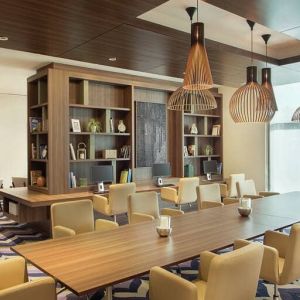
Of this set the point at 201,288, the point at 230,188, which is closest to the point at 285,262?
the point at 201,288

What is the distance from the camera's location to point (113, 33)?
10.8 ft

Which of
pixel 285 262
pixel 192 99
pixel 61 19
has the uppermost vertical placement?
pixel 61 19

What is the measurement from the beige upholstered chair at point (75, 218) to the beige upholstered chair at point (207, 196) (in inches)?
59.6

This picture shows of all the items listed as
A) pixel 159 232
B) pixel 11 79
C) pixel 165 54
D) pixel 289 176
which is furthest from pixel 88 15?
pixel 289 176

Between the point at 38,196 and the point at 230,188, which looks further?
the point at 230,188

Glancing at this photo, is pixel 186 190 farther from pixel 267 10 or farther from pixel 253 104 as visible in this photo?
pixel 267 10

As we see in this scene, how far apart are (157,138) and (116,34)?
3.50 meters

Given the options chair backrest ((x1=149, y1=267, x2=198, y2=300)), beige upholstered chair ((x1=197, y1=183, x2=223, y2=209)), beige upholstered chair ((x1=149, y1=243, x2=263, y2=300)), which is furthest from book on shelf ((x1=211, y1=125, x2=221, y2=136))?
chair backrest ((x1=149, y1=267, x2=198, y2=300))

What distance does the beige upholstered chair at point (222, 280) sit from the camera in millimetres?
1699

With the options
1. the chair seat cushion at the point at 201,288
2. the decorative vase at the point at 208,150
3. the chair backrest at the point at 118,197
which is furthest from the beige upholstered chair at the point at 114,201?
the decorative vase at the point at 208,150

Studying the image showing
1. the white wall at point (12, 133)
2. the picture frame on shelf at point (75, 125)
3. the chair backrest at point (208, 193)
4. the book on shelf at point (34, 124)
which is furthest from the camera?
the white wall at point (12, 133)

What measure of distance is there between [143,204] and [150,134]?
2.80m

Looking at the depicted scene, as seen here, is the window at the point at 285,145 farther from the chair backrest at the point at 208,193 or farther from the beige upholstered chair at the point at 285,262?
the beige upholstered chair at the point at 285,262

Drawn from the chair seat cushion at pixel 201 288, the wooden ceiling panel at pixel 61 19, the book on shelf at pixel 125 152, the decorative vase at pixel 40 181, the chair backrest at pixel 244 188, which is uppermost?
the wooden ceiling panel at pixel 61 19
